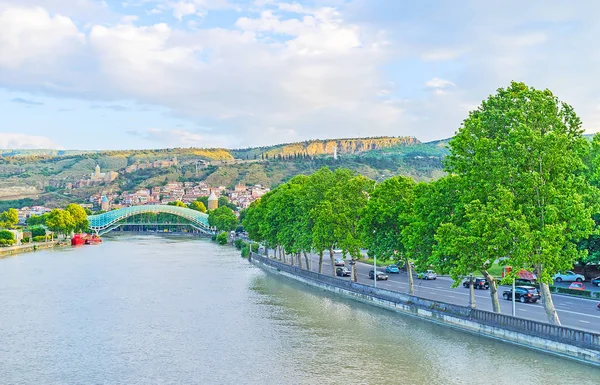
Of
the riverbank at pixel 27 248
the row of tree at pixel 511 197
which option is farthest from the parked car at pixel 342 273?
the riverbank at pixel 27 248

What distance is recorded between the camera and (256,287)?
54.6 meters

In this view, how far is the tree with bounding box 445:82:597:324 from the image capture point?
27.0 meters

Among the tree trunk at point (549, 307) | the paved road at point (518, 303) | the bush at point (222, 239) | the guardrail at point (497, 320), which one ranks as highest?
the tree trunk at point (549, 307)

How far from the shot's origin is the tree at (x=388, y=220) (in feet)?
132

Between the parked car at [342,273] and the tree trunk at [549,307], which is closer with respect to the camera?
the tree trunk at [549,307]

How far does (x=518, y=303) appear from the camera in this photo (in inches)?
1463

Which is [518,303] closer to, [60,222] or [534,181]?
[534,181]

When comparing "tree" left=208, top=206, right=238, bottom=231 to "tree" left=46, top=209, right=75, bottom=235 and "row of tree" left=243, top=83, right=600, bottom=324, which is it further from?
"row of tree" left=243, top=83, right=600, bottom=324

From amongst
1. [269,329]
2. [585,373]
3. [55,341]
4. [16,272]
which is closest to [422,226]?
[269,329]

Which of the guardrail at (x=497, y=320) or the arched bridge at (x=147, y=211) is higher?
the arched bridge at (x=147, y=211)

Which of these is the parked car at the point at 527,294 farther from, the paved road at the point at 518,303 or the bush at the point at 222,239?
the bush at the point at 222,239

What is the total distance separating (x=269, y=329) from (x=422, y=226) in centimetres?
1051

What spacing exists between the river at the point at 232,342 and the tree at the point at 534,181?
14.9 feet

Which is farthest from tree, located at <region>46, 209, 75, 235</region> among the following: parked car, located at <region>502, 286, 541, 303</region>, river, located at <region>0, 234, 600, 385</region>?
parked car, located at <region>502, 286, 541, 303</region>
